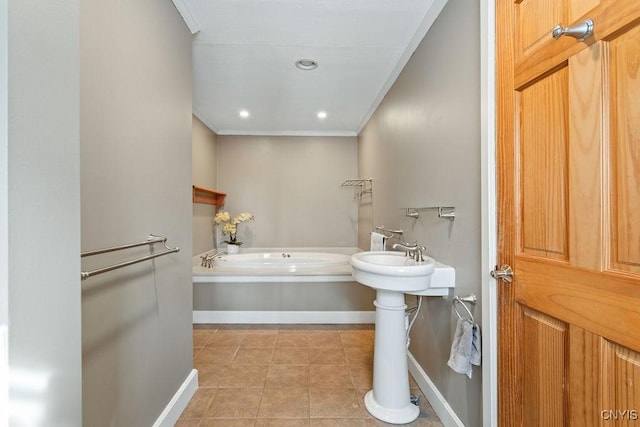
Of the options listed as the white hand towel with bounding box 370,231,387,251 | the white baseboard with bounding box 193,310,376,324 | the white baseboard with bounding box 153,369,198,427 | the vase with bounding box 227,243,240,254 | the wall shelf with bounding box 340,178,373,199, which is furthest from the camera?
the vase with bounding box 227,243,240,254

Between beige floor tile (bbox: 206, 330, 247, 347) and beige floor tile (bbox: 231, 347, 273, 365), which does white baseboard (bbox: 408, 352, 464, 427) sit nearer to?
beige floor tile (bbox: 231, 347, 273, 365)

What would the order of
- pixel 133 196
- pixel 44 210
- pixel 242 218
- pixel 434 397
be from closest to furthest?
pixel 44 210
pixel 133 196
pixel 434 397
pixel 242 218

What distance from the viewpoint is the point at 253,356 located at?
2285 mm

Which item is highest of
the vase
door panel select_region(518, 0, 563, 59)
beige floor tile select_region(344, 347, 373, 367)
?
door panel select_region(518, 0, 563, 59)

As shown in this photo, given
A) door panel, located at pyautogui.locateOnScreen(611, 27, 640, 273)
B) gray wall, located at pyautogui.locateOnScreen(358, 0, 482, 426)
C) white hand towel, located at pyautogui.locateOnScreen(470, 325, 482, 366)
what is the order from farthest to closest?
gray wall, located at pyautogui.locateOnScreen(358, 0, 482, 426), white hand towel, located at pyautogui.locateOnScreen(470, 325, 482, 366), door panel, located at pyautogui.locateOnScreen(611, 27, 640, 273)

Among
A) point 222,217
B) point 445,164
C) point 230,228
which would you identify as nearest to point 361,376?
point 445,164

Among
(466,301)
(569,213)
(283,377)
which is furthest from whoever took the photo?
(283,377)

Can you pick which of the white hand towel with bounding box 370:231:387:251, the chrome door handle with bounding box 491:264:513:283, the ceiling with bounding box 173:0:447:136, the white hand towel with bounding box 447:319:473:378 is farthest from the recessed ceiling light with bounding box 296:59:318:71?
the white hand towel with bounding box 447:319:473:378

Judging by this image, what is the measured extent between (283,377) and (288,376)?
0.04m

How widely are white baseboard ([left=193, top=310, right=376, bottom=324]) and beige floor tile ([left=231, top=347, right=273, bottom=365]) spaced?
0.53 m

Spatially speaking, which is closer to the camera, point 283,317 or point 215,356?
point 215,356

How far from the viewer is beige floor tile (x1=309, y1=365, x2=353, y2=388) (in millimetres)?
1900

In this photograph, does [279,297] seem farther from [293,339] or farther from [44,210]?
[44,210]

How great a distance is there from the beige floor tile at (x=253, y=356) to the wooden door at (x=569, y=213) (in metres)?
1.69
